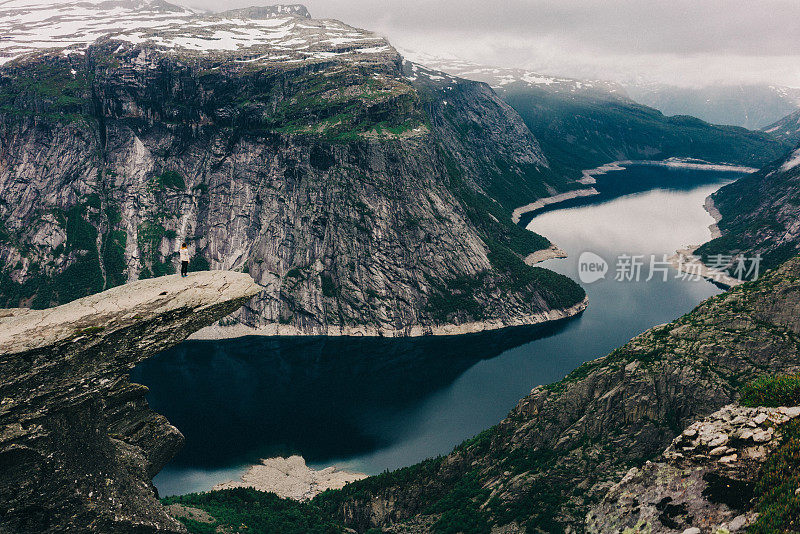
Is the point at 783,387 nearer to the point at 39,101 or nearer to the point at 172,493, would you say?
the point at 172,493

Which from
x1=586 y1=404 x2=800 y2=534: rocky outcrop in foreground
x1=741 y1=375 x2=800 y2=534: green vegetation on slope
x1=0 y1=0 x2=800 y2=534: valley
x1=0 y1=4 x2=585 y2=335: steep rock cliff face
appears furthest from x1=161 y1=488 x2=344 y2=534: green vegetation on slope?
x1=0 y1=4 x2=585 y2=335: steep rock cliff face

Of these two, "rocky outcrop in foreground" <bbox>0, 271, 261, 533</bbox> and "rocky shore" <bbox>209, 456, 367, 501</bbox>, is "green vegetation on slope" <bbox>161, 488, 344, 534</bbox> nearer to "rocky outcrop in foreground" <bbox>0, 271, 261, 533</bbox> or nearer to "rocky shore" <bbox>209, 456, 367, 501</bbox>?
"rocky shore" <bbox>209, 456, 367, 501</bbox>

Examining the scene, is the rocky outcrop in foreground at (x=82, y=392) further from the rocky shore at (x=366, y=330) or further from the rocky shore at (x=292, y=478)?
the rocky shore at (x=366, y=330)

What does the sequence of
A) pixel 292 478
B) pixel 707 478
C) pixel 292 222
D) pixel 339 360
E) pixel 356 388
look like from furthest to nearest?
pixel 292 222
pixel 339 360
pixel 356 388
pixel 292 478
pixel 707 478

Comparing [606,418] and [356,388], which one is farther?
[356,388]

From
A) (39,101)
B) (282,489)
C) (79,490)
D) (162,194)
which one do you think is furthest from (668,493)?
(39,101)

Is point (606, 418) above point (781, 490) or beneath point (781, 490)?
beneath

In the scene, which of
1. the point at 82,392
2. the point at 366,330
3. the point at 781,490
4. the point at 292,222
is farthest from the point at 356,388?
the point at 781,490

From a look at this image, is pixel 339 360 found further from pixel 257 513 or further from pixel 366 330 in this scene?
pixel 257 513
